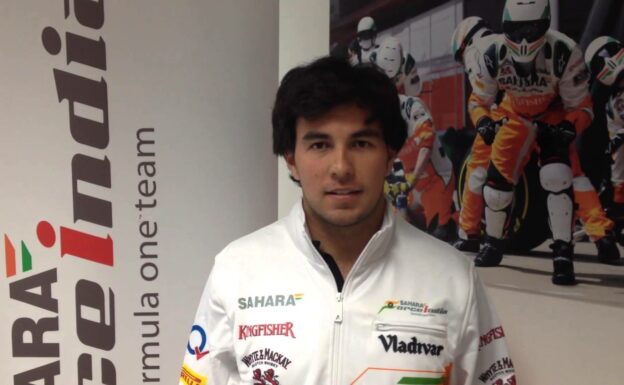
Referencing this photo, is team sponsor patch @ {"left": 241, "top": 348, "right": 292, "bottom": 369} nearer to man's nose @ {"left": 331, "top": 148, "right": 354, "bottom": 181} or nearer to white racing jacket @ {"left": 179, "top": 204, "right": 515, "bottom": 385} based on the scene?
white racing jacket @ {"left": 179, "top": 204, "right": 515, "bottom": 385}

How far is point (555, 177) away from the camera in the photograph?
1.24 metres

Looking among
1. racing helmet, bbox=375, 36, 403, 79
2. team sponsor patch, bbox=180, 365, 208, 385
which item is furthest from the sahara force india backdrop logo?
racing helmet, bbox=375, 36, 403, 79

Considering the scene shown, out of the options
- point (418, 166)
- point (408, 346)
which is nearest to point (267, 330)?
point (408, 346)

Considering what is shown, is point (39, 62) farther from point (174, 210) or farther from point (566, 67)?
point (566, 67)

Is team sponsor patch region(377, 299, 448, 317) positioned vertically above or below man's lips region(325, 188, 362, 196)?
below

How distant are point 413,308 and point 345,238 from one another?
0.67 ft

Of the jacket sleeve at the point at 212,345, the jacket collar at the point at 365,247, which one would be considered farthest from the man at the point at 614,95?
the jacket sleeve at the point at 212,345

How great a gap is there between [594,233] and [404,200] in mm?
587

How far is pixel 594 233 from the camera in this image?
117 centimetres

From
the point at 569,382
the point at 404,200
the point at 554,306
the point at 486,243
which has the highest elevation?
the point at 404,200

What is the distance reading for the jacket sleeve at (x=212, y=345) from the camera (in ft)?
3.84

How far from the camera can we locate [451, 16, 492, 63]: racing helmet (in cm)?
134

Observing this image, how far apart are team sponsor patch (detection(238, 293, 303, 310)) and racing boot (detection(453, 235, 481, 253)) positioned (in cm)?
55

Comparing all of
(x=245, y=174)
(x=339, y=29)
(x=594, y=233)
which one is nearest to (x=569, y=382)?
(x=594, y=233)
